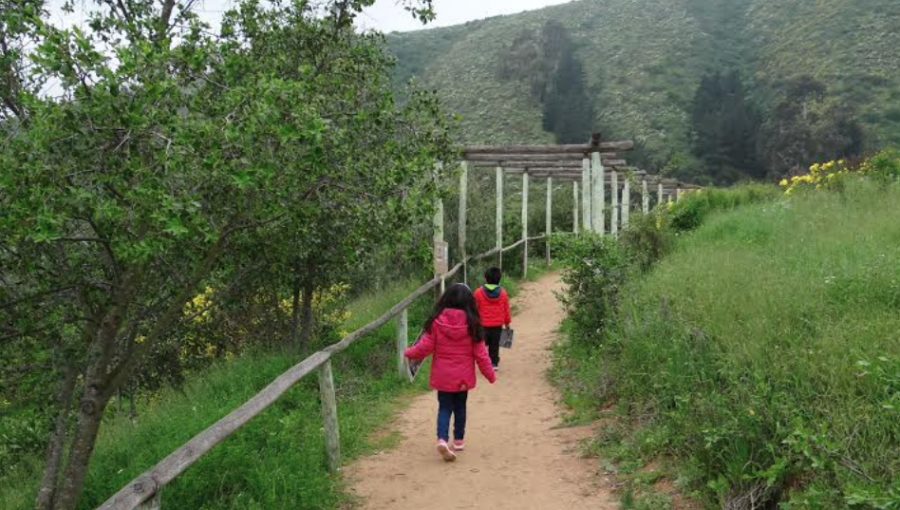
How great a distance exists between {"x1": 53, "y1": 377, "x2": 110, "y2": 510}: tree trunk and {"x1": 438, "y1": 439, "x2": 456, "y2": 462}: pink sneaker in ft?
8.55

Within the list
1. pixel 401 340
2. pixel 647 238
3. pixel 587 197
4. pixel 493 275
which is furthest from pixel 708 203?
pixel 401 340

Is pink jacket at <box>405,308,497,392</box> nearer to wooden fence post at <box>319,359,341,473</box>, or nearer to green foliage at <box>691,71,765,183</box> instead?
wooden fence post at <box>319,359,341,473</box>

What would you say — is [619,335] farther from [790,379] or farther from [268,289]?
[268,289]

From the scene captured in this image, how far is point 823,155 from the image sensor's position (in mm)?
40531

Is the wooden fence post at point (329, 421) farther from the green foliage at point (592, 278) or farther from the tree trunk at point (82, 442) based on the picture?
the green foliage at point (592, 278)

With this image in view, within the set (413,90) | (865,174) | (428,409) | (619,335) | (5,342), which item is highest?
(413,90)

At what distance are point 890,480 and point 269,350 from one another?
7.22m

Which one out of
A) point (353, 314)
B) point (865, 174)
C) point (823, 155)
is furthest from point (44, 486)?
point (823, 155)

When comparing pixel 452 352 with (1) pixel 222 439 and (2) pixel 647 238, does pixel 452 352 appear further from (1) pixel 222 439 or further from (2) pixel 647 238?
(2) pixel 647 238

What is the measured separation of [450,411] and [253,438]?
168 centimetres

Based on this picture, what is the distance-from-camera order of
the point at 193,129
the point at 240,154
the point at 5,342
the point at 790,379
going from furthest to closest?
the point at 5,342
the point at 790,379
the point at 240,154
the point at 193,129

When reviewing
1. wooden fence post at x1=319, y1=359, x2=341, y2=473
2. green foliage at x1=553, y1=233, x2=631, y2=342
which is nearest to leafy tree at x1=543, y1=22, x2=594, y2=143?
green foliage at x1=553, y1=233, x2=631, y2=342

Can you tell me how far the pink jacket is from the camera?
19.1 ft

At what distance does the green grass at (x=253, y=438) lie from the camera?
15.8 ft
